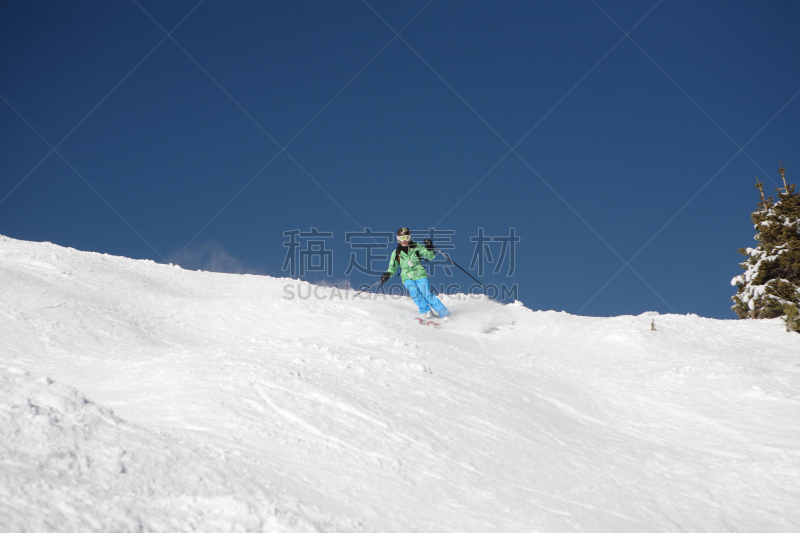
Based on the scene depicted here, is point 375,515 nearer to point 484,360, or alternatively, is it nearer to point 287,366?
point 287,366

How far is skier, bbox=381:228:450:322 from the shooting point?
13.5 m

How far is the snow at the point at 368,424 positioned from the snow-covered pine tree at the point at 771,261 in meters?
3.98

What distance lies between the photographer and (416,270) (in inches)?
534

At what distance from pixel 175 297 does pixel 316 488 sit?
9.75 metres

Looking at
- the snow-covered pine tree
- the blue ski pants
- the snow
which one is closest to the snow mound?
the snow

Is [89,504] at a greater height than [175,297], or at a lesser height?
lesser

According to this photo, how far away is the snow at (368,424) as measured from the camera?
11.8 ft

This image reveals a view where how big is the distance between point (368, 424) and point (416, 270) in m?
8.28

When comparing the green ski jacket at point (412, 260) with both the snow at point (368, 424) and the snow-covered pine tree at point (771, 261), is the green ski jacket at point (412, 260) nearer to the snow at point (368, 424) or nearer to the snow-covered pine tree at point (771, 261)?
the snow at point (368, 424)

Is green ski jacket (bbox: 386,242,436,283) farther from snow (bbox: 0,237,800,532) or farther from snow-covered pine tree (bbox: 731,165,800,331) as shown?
snow-covered pine tree (bbox: 731,165,800,331)

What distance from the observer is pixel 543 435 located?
6.23 meters

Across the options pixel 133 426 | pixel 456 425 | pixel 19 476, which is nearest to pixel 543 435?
pixel 456 425

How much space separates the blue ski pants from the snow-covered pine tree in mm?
9109

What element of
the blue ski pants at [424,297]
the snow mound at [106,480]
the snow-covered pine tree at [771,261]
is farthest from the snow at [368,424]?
the snow-covered pine tree at [771,261]
